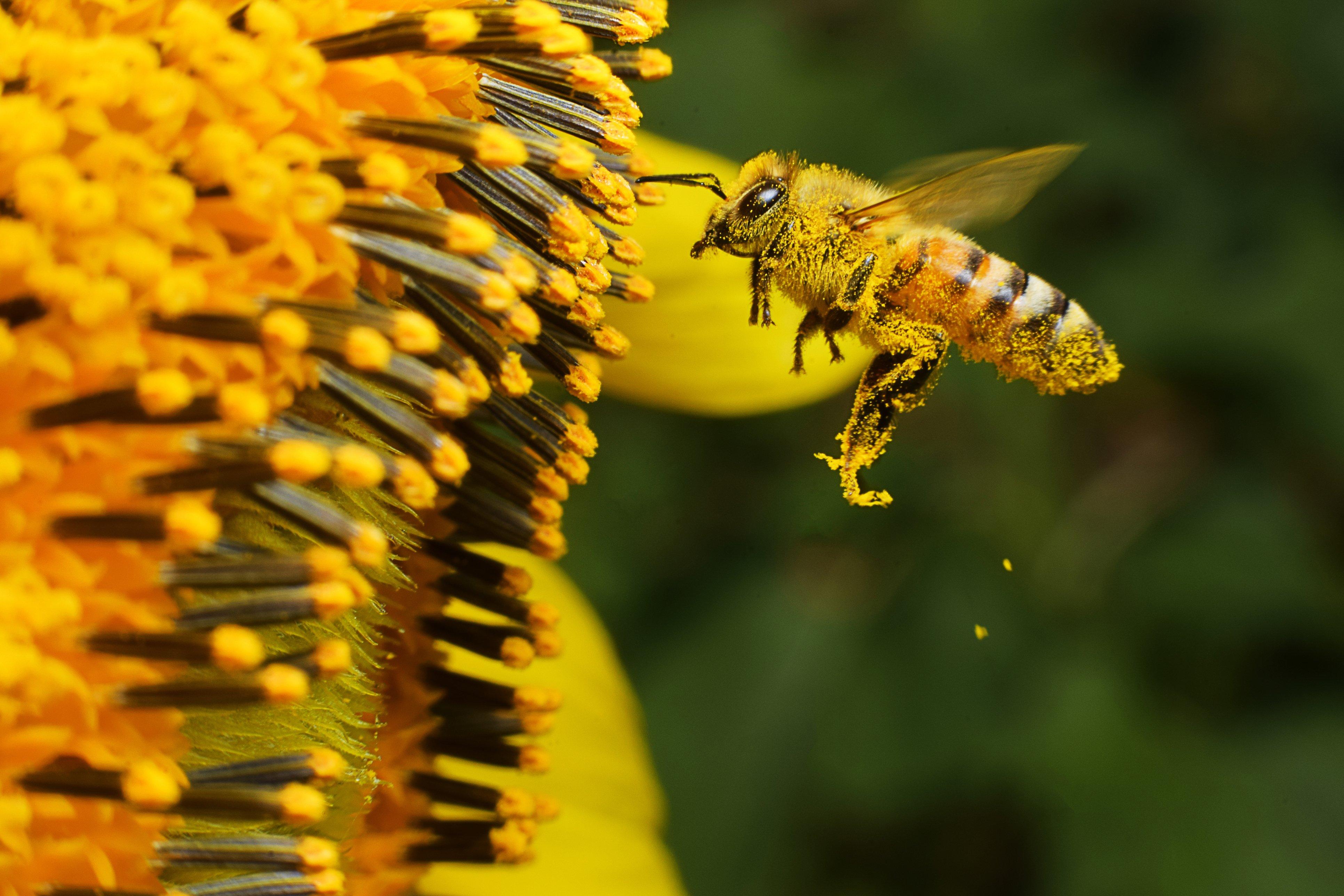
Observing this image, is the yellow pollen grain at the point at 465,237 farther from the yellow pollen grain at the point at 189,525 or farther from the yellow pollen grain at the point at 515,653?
the yellow pollen grain at the point at 515,653

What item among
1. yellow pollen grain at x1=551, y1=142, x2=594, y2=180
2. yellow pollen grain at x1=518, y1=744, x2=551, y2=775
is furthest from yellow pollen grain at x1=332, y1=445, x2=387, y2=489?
yellow pollen grain at x1=518, y1=744, x2=551, y2=775

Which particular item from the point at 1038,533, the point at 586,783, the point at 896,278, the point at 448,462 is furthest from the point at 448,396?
the point at 1038,533

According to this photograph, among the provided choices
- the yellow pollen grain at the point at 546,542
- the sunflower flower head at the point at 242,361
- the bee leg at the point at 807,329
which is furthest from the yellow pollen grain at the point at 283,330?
Result: the bee leg at the point at 807,329

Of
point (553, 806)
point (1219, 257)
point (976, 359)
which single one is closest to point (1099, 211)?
point (1219, 257)

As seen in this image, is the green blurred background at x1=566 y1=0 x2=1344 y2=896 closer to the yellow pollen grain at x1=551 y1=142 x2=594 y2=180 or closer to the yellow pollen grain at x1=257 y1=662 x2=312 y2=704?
the yellow pollen grain at x1=551 y1=142 x2=594 y2=180

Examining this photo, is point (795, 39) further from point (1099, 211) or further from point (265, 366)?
point (265, 366)

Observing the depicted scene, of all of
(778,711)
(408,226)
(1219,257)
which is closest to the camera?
(408,226)

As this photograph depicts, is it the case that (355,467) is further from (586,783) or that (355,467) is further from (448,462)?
(586,783)
